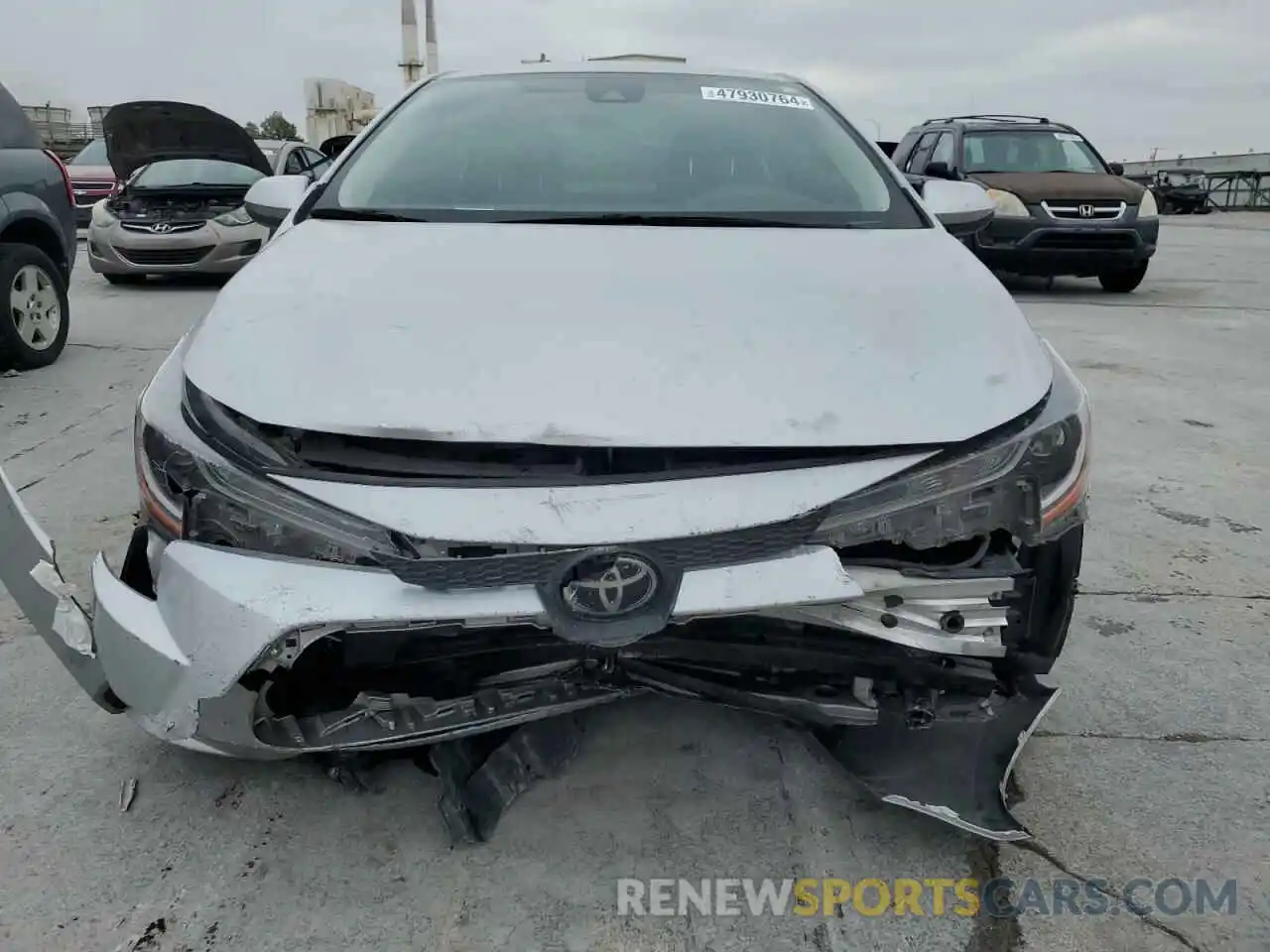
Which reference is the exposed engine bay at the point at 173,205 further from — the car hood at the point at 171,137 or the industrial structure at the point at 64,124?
the industrial structure at the point at 64,124

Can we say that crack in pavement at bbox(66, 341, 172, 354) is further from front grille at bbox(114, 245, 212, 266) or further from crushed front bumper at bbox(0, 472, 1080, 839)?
crushed front bumper at bbox(0, 472, 1080, 839)

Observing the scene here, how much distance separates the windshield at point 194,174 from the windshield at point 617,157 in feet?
23.8

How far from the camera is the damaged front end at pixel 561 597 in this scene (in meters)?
1.70

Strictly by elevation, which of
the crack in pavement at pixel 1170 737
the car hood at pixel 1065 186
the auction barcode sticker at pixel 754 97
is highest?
the auction barcode sticker at pixel 754 97

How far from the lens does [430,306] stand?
2.08 meters

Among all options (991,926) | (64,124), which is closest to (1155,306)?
(991,926)

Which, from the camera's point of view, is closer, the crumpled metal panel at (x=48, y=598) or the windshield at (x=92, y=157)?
the crumpled metal panel at (x=48, y=598)

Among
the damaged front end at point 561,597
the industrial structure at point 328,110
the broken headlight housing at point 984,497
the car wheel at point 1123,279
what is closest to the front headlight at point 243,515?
the damaged front end at point 561,597

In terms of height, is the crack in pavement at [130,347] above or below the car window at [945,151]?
below

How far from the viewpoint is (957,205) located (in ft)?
9.91

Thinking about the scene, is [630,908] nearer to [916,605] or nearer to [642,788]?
[642,788]

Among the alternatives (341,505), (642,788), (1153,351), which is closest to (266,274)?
(341,505)

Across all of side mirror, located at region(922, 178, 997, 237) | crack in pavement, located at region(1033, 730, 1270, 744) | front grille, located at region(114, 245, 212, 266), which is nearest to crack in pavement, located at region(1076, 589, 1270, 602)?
crack in pavement, located at region(1033, 730, 1270, 744)

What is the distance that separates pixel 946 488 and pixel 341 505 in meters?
1.02
